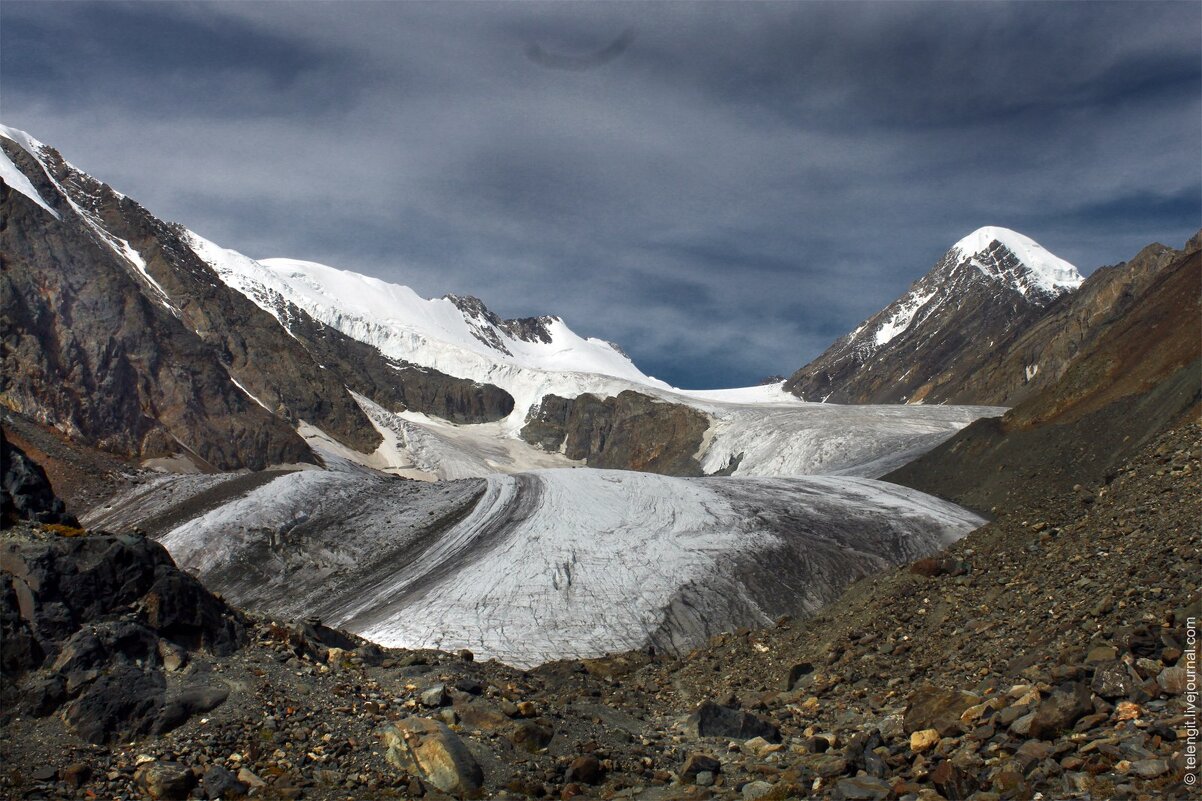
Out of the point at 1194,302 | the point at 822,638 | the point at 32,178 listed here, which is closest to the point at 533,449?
the point at 32,178

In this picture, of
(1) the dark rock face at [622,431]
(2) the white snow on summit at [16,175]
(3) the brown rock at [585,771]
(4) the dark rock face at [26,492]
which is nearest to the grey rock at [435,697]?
(3) the brown rock at [585,771]

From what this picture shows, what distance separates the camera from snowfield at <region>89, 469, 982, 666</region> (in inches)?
1096

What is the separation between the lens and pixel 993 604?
19438 mm

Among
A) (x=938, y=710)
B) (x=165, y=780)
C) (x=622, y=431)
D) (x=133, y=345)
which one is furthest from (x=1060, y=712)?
A: (x=622, y=431)

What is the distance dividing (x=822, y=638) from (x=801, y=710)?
4.83 meters

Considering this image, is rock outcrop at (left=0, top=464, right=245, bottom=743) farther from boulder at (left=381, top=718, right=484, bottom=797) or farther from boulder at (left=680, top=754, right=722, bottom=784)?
boulder at (left=680, top=754, right=722, bottom=784)

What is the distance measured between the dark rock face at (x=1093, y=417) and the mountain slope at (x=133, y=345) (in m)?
68.3

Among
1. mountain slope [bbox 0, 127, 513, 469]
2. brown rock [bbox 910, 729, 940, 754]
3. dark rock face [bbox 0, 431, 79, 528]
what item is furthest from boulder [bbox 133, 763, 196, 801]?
mountain slope [bbox 0, 127, 513, 469]

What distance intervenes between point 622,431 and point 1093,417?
108037 millimetres

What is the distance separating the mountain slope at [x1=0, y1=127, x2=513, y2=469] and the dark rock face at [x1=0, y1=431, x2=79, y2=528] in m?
68.8

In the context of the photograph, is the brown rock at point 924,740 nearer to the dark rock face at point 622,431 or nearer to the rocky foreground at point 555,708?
the rocky foreground at point 555,708

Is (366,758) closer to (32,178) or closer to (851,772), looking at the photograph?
(851,772)

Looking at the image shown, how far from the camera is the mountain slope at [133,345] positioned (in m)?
85.9

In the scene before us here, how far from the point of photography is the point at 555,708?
16391mm
